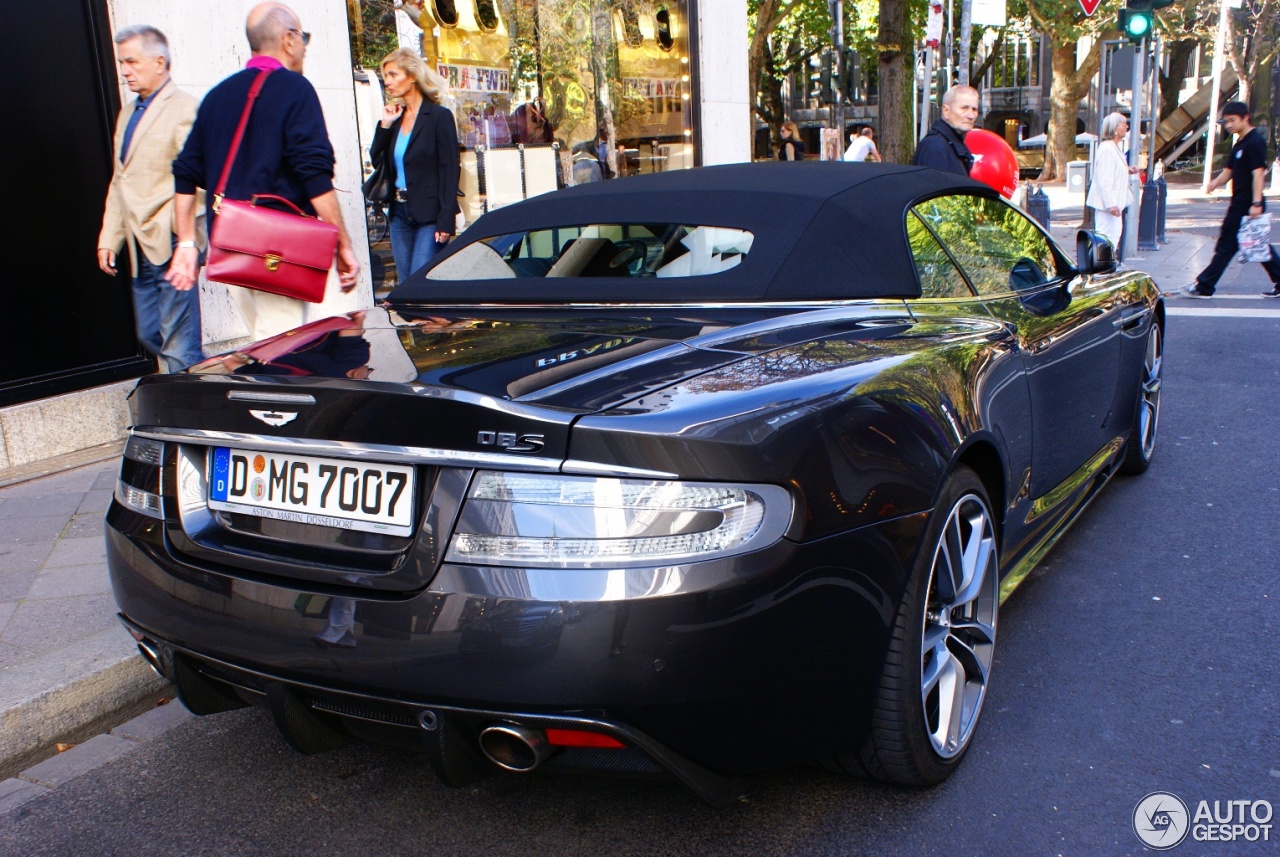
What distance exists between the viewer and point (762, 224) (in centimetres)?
346

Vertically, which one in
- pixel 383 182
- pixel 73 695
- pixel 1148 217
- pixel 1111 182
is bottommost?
pixel 1148 217

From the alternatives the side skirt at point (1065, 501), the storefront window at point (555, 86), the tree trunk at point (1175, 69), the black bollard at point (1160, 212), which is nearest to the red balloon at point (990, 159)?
the storefront window at point (555, 86)

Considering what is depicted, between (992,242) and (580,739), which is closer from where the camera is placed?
(580,739)

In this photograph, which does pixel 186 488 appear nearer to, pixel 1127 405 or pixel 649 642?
pixel 649 642

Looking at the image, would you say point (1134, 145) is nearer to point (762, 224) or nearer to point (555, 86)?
point (555, 86)

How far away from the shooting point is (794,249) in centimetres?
334

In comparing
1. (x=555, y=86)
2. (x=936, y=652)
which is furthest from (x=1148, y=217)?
(x=936, y=652)

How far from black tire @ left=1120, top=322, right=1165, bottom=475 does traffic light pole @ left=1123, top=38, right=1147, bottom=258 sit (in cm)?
1063

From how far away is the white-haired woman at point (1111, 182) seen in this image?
13805 millimetres

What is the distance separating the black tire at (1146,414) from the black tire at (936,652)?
243 centimetres

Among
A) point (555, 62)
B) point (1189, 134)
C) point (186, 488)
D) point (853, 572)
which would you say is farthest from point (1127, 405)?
point (1189, 134)

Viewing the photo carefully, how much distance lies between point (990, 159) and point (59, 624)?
272 inches

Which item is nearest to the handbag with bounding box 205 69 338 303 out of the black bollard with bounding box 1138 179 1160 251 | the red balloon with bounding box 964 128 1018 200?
the red balloon with bounding box 964 128 1018 200

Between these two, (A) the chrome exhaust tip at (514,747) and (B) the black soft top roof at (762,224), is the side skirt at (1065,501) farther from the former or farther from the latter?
(A) the chrome exhaust tip at (514,747)
